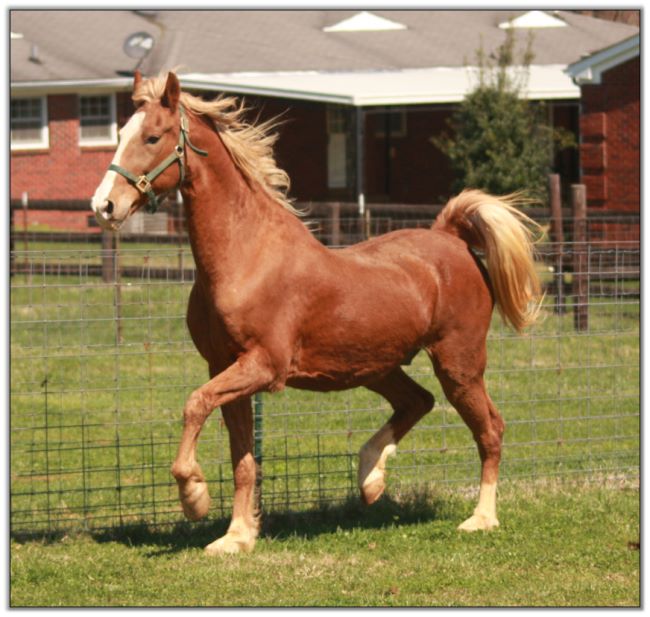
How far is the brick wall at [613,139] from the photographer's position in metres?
22.3

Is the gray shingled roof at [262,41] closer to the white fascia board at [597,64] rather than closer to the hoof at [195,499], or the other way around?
the white fascia board at [597,64]

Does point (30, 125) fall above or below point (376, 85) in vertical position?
below

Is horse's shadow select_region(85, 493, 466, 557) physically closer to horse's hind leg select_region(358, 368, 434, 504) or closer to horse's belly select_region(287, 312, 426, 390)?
horse's hind leg select_region(358, 368, 434, 504)

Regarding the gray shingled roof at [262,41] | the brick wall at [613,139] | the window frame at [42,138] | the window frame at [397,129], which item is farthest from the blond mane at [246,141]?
the window frame at [397,129]

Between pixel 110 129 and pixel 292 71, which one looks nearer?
pixel 292 71

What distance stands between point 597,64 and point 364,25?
45.8 ft

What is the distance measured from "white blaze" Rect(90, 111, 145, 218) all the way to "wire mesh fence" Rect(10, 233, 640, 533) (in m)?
1.22

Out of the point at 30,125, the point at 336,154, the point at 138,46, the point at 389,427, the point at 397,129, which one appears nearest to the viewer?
the point at 389,427

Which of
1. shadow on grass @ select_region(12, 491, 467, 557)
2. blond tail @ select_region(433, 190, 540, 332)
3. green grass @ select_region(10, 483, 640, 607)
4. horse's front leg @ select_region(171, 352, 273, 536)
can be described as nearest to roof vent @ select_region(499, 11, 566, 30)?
blond tail @ select_region(433, 190, 540, 332)

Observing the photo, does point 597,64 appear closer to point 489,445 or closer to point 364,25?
point 364,25

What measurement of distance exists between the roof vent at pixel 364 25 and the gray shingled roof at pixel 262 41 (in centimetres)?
26

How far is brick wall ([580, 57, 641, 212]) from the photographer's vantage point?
73.1 feet

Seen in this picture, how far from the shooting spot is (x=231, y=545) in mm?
7258

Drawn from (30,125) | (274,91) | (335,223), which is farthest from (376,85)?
(335,223)
